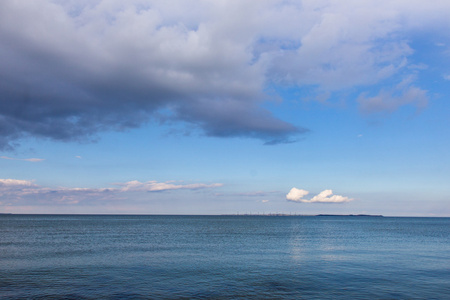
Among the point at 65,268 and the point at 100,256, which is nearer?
the point at 65,268

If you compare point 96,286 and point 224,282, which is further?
point 224,282

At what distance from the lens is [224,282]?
3303cm

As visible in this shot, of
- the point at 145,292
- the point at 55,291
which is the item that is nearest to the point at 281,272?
the point at 145,292

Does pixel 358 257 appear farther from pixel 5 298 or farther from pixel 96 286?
pixel 5 298

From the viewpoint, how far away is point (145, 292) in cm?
2906

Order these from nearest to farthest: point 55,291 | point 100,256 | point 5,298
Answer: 1. point 5,298
2. point 55,291
3. point 100,256

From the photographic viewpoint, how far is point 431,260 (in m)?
48.1

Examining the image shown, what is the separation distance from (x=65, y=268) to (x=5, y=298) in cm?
1360

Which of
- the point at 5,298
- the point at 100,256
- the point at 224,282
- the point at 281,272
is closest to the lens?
the point at 5,298

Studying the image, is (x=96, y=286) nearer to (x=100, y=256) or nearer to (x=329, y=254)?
(x=100, y=256)

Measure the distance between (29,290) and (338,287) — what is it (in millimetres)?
28152

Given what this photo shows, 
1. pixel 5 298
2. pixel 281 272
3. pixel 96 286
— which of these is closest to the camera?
pixel 5 298

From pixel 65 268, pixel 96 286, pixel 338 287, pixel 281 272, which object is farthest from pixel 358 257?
pixel 65 268

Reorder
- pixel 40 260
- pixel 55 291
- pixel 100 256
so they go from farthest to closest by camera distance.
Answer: pixel 100 256
pixel 40 260
pixel 55 291
